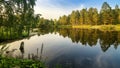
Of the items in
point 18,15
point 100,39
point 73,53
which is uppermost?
point 18,15

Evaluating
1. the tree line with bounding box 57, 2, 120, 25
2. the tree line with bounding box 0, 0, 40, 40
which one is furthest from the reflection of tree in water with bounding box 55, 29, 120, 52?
the tree line with bounding box 57, 2, 120, 25

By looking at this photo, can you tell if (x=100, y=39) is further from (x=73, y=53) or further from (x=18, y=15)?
(x=18, y=15)

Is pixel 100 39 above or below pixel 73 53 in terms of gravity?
below

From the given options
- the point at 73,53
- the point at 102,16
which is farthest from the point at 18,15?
the point at 102,16

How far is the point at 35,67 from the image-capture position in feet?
29.8

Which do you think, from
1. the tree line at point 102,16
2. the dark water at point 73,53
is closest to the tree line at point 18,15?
the dark water at point 73,53

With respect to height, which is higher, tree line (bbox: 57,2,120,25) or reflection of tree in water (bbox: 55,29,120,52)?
tree line (bbox: 57,2,120,25)

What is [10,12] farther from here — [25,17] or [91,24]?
[91,24]

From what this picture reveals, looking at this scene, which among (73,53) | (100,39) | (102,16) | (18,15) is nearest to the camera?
(18,15)

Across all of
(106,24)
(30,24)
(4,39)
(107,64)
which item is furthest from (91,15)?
(30,24)

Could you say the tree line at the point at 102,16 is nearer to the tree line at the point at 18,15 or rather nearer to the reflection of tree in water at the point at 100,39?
the reflection of tree in water at the point at 100,39

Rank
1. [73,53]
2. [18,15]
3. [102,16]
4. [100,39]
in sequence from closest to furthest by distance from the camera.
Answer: [18,15] < [73,53] < [100,39] < [102,16]

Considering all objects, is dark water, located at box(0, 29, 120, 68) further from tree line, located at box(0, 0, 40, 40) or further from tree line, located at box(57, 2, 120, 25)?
tree line, located at box(57, 2, 120, 25)

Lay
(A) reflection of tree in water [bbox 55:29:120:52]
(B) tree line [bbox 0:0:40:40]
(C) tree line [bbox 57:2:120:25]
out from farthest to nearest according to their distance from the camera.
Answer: (C) tree line [bbox 57:2:120:25] < (A) reflection of tree in water [bbox 55:29:120:52] < (B) tree line [bbox 0:0:40:40]
